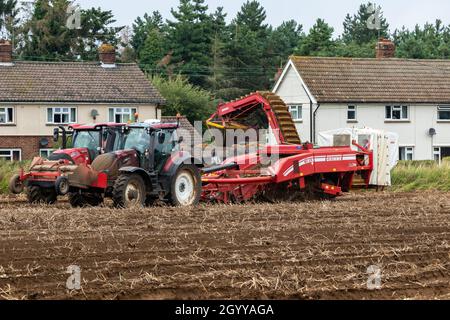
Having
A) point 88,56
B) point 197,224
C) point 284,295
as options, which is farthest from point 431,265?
point 88,56

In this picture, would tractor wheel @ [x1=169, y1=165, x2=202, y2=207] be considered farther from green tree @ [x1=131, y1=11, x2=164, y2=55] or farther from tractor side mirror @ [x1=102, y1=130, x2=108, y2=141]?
green tree @ [x1=131, y1=11, x2=164, y2=55]

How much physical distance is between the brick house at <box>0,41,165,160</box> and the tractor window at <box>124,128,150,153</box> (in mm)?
28359

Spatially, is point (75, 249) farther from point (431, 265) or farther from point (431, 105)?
point (431, 105)

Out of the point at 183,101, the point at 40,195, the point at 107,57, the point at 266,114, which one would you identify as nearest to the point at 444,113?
the point at 107,57

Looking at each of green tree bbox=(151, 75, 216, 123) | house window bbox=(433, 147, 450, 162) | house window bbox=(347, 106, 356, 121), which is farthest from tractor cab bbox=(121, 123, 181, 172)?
green tree bbox=(151, 75, 216, 123)

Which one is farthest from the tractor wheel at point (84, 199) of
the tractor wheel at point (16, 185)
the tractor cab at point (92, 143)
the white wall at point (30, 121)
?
the white wall at point (30, 121)

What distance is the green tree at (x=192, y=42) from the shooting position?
80.9 m

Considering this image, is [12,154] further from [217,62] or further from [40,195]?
[217,62]

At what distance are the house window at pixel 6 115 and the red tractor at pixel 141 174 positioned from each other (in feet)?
93.9

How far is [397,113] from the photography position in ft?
169

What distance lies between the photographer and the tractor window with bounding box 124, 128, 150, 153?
21672 mm

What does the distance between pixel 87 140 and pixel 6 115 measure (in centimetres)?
2868

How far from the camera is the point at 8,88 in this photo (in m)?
50.3
